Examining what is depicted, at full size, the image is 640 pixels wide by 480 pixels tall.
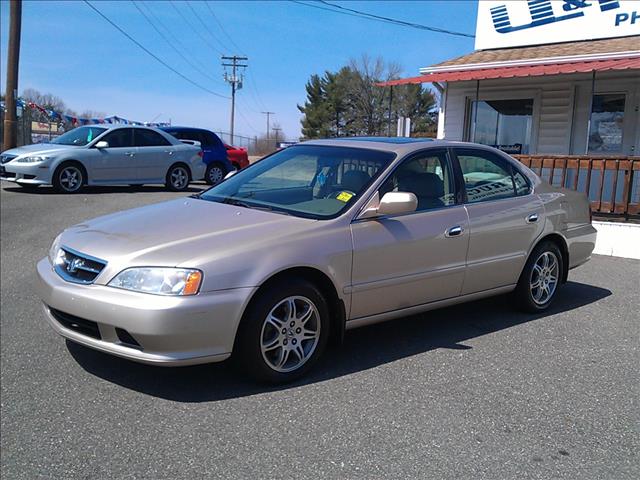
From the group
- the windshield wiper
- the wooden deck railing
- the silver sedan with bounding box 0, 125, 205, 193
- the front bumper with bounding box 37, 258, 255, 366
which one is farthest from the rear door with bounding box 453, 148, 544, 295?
the silver sedan with bounding box 0, 125, 205, 193

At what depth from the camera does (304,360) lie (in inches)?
153

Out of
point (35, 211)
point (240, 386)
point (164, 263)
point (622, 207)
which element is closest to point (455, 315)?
point (240, 386)

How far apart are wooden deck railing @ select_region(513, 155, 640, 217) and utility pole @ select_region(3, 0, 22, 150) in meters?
15.5

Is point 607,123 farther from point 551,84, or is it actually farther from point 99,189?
point 99,189

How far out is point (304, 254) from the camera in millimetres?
3764

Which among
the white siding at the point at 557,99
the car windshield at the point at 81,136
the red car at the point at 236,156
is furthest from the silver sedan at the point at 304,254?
the red car at the point at 236,156

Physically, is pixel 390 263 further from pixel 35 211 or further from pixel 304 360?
→ pixel 35 211

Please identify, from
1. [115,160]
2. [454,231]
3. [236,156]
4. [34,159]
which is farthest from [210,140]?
[454,231]

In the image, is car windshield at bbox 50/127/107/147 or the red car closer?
car windshield at bbox 50/127/107/147

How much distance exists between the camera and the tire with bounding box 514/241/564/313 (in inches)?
209

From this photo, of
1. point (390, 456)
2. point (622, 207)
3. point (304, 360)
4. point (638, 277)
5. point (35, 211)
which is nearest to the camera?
point (390, 456)

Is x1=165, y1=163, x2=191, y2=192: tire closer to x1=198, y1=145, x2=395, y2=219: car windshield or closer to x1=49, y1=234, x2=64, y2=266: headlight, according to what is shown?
x1=198, y1=145, x2=395, y2=219: car windshield

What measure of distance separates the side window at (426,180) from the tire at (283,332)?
1036 mm

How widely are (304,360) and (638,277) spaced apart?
504 centimetres
